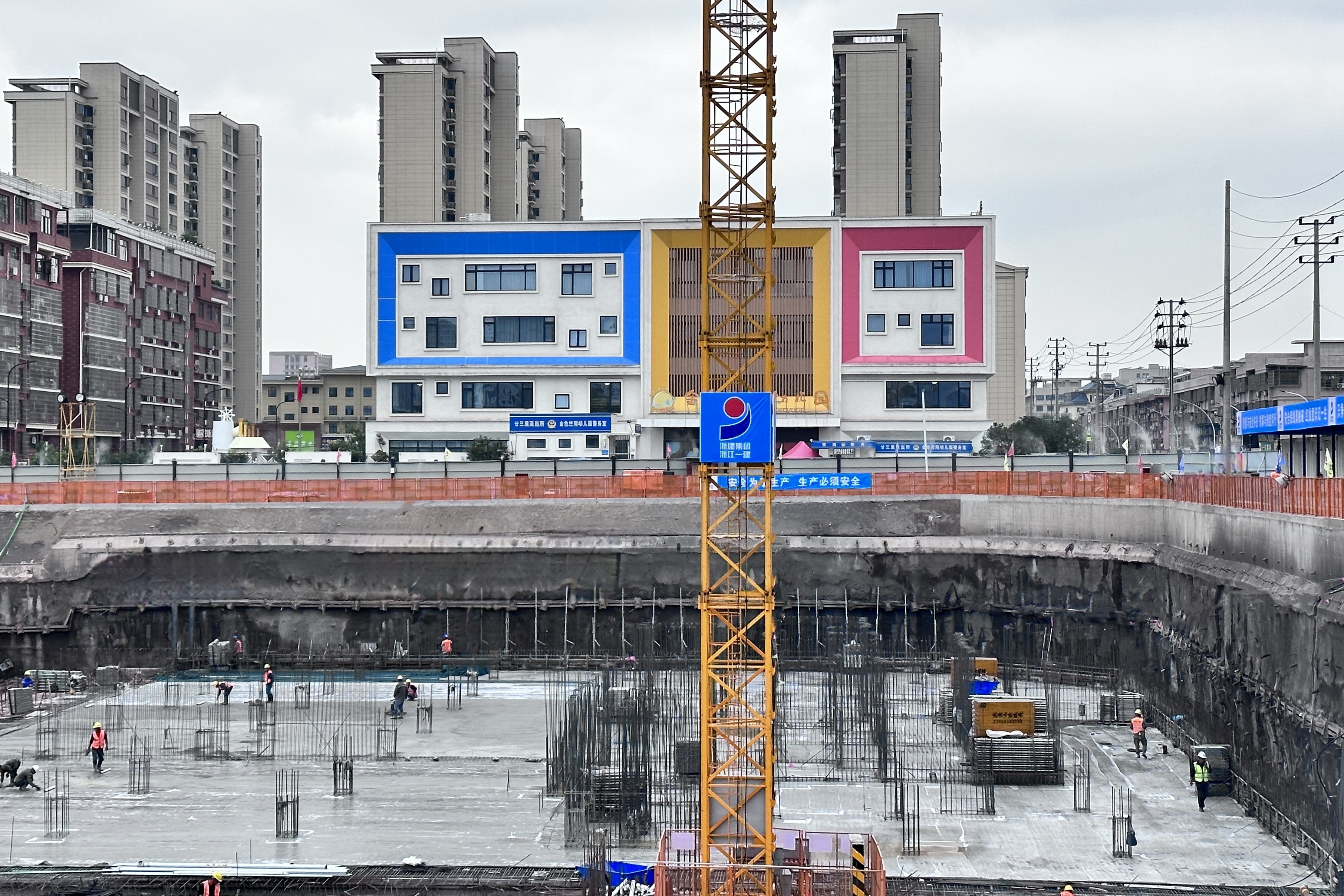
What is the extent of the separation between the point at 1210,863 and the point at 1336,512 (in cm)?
747

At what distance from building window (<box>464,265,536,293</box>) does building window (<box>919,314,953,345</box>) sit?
68.1 feet

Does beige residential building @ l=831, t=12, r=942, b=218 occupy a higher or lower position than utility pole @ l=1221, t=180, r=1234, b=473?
higher

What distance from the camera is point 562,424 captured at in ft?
236

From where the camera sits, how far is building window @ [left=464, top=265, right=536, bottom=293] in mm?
73125

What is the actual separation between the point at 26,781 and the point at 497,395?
45070mm

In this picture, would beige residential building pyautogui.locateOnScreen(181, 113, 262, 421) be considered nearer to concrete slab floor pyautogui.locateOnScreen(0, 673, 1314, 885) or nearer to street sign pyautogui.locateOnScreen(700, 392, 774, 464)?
concrete slab floor pyautogui.locateOnScreen(0, 673, 1314, 885)

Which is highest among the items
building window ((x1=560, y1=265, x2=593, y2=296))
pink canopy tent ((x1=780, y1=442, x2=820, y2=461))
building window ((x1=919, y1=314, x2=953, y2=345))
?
building window ((x1=560, y1=265, x2=593, y2=296))

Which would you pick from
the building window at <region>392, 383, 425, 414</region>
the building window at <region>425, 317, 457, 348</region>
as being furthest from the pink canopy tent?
the building window at <region>392, 383, 425, 414</region>

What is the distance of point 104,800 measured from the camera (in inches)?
1141

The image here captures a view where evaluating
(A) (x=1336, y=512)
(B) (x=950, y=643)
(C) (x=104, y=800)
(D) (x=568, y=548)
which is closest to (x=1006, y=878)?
(A) (x=1336, y=512)

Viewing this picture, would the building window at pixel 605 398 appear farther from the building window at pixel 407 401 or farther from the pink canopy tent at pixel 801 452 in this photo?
the pink canopy tent at pixel 801 452

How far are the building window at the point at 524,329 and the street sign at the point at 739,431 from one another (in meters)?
51.1

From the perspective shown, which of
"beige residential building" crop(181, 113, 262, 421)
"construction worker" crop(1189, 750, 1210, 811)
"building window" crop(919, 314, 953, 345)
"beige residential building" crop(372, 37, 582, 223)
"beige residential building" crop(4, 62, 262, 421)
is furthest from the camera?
"beige residential building" crop(181, 113, 262, 421)

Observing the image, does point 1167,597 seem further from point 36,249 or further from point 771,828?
point 36,249
